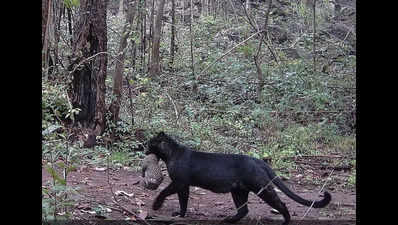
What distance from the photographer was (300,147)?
479 inches

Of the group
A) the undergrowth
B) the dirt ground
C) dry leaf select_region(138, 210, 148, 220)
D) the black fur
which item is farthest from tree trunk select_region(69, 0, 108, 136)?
dry leaf select_region(138, 210, 148, 220)

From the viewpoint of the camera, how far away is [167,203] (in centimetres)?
825

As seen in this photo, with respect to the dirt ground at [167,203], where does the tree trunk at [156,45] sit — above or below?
above

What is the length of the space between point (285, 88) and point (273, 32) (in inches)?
256

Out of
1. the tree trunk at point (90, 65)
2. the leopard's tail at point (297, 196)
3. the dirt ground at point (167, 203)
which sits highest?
the tree trunk at point (90, 65)

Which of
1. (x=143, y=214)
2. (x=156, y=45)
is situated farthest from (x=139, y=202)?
(x=156, y=45)

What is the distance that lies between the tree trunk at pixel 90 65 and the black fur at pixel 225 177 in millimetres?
3575

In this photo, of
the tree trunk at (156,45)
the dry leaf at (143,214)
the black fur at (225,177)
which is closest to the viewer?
the dry leaf at (143,214)

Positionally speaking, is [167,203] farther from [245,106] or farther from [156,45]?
[156,45]

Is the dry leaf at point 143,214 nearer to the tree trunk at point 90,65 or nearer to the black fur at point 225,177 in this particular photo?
the black fur at point 225,177

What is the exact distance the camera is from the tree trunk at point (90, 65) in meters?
10.6

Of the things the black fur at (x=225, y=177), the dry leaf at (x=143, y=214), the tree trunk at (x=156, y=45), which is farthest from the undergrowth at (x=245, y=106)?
the dry leaf at (x=143, y=214)
